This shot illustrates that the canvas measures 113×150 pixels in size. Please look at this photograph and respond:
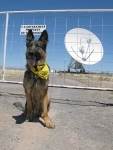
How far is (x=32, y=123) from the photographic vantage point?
4863mm

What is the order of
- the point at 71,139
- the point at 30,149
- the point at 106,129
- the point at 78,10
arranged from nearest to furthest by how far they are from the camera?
the point at 30,149
the point at 71,139
the point at 106,129
the point at 78,10

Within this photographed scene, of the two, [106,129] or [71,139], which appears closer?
[71,139]

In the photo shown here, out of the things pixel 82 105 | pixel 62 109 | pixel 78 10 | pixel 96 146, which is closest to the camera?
pixel 96 146

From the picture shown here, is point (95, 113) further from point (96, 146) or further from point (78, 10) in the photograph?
point (78, 10)

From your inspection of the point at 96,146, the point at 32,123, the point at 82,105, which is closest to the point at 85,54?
the point at 82,105

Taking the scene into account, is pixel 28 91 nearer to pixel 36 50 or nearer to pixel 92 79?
pixel 36 50

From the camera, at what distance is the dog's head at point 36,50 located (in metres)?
4.85

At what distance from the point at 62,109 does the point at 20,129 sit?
2411 millimetres

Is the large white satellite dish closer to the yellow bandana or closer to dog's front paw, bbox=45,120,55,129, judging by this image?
the yellow bandana

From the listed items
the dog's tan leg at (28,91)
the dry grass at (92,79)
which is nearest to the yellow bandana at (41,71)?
the dog's tan leg at (28,91)

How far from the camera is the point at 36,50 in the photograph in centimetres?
484

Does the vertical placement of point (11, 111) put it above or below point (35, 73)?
below

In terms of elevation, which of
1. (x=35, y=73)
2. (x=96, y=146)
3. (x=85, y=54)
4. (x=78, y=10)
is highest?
(x=78, y=10)

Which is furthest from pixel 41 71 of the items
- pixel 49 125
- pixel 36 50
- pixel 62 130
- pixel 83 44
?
pixel 83 44
